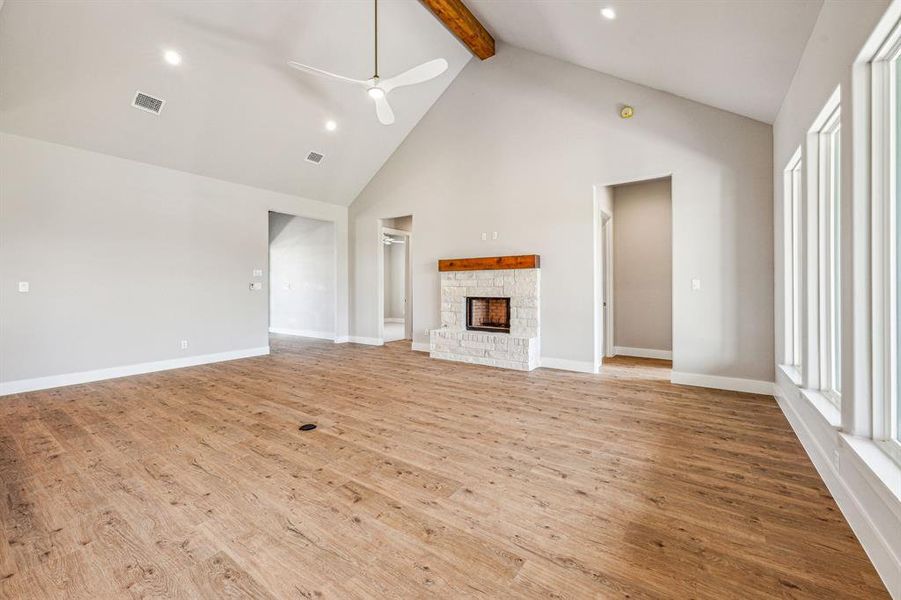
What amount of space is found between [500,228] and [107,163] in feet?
17.4

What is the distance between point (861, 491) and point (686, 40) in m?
3.49

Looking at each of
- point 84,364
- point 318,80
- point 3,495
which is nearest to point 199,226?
point 84,364

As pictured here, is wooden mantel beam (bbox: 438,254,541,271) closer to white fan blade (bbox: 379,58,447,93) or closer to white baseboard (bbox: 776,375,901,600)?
white fan blade (bbox: 379,58,447,93)

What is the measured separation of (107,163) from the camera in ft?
15.9

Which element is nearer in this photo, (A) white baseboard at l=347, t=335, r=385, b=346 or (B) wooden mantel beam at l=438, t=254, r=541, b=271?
(B) wooden mantel beam at l=438, t=254, r=541, b=271

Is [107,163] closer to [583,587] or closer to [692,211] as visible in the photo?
[583,587]

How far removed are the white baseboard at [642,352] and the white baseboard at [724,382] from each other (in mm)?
1526

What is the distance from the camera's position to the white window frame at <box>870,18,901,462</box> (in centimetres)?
172

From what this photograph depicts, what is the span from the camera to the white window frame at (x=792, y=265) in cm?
348

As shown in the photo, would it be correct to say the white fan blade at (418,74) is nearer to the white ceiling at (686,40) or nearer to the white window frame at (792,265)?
the white ceiling at (686,40)

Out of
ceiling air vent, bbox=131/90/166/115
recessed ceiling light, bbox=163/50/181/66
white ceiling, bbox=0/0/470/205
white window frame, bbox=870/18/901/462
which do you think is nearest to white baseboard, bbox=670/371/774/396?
white window frame, bbox=870/18/901/462

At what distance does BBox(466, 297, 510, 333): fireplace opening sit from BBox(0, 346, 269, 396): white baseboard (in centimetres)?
371

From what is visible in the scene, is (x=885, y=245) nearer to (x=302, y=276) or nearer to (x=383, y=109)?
(x=383, y=109)

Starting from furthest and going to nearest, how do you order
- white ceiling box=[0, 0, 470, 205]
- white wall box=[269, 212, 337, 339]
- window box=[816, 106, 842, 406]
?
white wall box=[269, 212, 337, 339]
white ceiling box=[0, 0, 470, 205]
window box=[816, 106, 842, 406]
